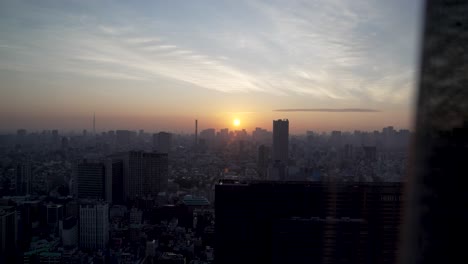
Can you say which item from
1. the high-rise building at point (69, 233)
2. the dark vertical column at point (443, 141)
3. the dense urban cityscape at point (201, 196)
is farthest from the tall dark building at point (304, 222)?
the dark vertical column at point (443, 141)

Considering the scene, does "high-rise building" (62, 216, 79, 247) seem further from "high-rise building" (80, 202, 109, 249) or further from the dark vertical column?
the dark vertical column

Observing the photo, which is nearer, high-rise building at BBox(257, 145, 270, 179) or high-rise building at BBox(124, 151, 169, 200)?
high-rise building at BBox(257, 145, 270, 179)

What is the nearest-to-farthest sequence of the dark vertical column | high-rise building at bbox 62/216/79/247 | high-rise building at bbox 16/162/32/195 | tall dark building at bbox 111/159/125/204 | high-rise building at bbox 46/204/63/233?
the dark vertical column, high-rise building at bbox 62/216/79/247, high-rise building at bbox 46/204/63/233, high-rise building at bbox 16/162/32/195, tall dark building at bbox 111/159/125/204

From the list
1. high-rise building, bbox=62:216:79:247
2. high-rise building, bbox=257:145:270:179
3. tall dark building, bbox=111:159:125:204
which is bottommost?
high-rise building, bbox=62:216:79:247

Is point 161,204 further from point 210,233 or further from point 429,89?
point 429,89

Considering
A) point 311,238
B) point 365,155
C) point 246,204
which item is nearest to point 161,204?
point 365,155

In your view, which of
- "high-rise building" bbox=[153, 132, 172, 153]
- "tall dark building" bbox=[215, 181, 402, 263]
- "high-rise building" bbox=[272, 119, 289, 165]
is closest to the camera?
"tall dark building" bbox=[215, 181, 402, 263]

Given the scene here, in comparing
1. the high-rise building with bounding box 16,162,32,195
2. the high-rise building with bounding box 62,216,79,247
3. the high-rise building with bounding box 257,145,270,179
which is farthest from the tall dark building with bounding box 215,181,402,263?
the high-rise building with bounding box 16,162,32,195
